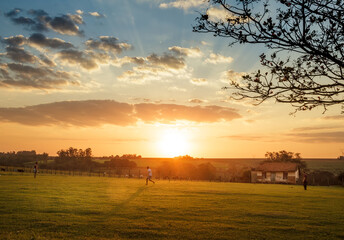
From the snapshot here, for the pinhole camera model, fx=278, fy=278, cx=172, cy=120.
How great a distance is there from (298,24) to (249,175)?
241ft

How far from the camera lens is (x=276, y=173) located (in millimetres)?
75250

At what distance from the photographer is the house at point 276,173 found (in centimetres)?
7288

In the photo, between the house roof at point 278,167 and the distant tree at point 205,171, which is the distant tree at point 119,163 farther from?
the house roof at point 278,167

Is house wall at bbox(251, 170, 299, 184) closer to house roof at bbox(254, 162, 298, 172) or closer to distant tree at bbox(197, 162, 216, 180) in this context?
house roof at bbox(254, 162, 298, 172)

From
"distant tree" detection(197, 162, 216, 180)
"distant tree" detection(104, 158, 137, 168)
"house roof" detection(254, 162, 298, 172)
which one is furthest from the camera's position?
"distant tree" detection(104, 158, 137, 168)

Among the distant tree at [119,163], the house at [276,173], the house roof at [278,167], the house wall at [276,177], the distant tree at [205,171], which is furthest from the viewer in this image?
the distant tree at [119,163]

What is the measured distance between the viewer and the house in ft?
239

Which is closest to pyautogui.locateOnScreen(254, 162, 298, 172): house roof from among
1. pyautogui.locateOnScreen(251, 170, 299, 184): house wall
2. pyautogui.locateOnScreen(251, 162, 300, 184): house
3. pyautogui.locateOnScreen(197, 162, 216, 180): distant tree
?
pyautogui.locateOnScreen(251, 162, 300, 184): house

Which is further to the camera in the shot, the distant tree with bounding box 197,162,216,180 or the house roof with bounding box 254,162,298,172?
the distant tree with bounding box 197,162,216,180

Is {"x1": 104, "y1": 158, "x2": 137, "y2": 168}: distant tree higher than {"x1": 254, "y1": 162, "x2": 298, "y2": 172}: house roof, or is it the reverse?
{"x1": 254, "y1": 162, "x2": 298, "y2": 172}: house roof

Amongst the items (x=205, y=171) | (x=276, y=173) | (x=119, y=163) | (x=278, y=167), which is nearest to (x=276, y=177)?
(x=276, y=173)

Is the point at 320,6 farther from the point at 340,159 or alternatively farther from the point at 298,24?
the point at 340,159

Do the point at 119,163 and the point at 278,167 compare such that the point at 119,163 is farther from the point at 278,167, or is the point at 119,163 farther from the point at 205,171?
the point at 278,167

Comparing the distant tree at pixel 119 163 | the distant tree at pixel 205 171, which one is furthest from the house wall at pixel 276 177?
the distant tree at pixel 119 163
